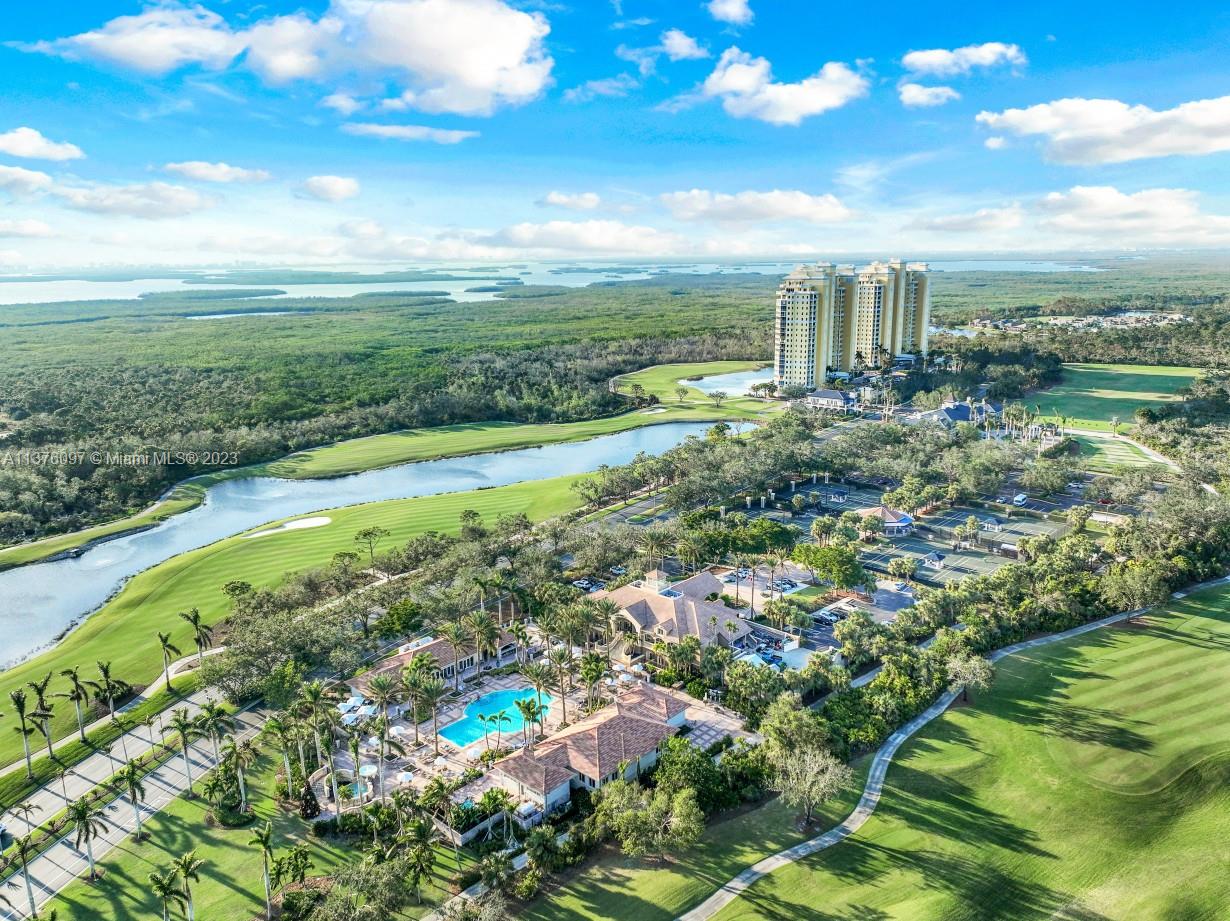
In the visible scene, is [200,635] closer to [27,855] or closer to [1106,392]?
[27,855]

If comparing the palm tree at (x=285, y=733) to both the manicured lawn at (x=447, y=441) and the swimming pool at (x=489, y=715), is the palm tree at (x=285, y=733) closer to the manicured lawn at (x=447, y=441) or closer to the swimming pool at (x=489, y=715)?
the swimming pool at (x=489, y=715)

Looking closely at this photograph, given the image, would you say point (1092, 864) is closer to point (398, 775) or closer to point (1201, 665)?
point (1201, 665)

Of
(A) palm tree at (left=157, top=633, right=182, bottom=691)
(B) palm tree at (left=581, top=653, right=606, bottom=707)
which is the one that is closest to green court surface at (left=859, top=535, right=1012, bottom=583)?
(B) palm tree at (left=581, top=653, right=606, bottom=707)

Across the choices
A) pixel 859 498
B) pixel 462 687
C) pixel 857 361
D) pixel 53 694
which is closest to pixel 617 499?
pixel 859 498

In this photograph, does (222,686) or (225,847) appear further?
(222,686)

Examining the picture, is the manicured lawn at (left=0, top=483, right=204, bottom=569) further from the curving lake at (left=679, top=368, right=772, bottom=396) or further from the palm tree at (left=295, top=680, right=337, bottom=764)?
the curving lake at (left=679, top=368, right=772, bottom=396)

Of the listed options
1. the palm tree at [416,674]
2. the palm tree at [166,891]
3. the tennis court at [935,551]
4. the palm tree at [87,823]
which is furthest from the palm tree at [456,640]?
the tennis court at [935,551]

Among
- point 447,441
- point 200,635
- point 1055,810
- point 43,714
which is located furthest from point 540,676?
point 447,441
